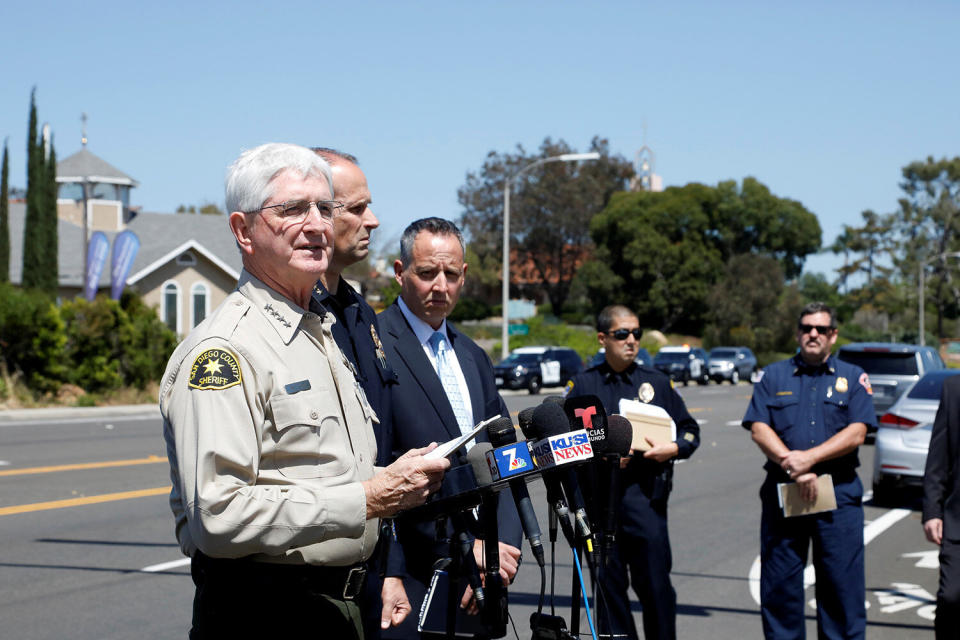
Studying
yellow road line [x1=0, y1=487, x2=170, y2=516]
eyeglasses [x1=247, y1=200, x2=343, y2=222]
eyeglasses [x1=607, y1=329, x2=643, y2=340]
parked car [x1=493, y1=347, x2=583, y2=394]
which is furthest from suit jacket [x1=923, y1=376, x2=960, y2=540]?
parked car [x1=493, y1=347, x2=583, y2=394]

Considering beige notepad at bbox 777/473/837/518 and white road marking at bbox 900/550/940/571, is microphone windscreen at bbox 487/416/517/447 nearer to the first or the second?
beige notepad at bbox 777/473/837/518

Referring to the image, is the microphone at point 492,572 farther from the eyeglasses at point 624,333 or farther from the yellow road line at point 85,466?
the yellow road line at point 85,466

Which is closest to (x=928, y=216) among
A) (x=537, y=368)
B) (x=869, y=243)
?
(x=869, y=243)

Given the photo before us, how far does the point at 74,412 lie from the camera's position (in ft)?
75.0

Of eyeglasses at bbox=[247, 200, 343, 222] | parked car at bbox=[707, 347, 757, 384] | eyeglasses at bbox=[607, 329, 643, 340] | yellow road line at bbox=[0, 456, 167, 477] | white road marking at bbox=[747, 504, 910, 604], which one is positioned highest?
eyeglasses at bbox=[247, 200, 343, 222]

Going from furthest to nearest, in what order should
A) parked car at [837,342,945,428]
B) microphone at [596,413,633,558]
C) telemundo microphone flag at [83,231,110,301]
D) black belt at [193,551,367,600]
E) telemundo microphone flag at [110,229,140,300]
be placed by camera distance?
telemundo microphone flag at [110,229,140,300]
telemundo microphone flag at [83,231,110,301]
parked car at [837,342,945,428]
microphone at [596,413,633,558]
black belt at [193,551,367,600]

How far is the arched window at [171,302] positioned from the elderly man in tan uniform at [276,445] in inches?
1652

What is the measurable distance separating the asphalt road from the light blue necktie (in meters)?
1.56

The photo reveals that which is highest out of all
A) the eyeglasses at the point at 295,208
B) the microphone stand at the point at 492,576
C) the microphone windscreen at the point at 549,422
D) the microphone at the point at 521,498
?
the eyeglasses at the point at 295,208

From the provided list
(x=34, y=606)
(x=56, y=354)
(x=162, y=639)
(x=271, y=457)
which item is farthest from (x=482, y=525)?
(x=56, y=354)

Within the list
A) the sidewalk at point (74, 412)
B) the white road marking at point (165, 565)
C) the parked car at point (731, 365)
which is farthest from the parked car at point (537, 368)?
the white road marking at point (165, 565)

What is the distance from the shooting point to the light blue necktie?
4008 mm

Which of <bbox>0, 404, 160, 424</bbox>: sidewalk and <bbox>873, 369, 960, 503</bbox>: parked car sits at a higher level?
<bbox>873, 369, 960, 503</bbox>: parked car

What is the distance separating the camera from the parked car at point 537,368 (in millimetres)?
34656
